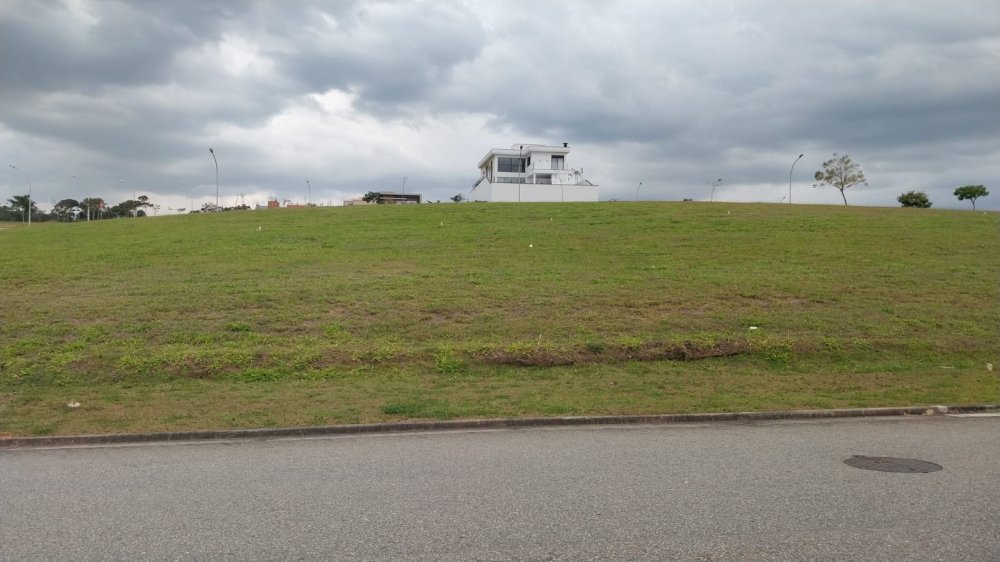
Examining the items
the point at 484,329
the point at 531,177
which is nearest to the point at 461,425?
the point at 484,329

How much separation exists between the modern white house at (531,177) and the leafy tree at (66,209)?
7031cm

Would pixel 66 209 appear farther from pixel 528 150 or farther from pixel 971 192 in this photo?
pixel 971 192

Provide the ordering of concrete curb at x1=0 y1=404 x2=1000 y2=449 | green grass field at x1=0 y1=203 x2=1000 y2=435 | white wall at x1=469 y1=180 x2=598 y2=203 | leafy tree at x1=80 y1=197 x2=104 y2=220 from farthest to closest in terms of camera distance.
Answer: leafy tree at x1=80 y1=197 x2=104 y2=220, white wall at x1=469 y1=180 x2=598 y2=203, green grass field at x1=0 y1=203 x2=1000 y2=435, concrete curb at x1=0 y1=404 x2=1000 y2=449

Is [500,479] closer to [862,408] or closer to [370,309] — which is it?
[862,408]

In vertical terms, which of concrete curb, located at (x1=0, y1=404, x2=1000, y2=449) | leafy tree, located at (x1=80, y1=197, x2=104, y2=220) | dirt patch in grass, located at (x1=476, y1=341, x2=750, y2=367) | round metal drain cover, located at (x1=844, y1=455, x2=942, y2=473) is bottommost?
concrete curb, located at (x1=0, y1=404, x2=1000, y2=449)

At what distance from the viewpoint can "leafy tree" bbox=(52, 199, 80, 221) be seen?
111188 mm

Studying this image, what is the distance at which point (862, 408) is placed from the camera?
11.0 m

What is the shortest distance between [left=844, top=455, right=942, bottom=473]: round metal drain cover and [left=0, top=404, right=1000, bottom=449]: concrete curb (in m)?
2.50

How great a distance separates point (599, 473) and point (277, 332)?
10609mm

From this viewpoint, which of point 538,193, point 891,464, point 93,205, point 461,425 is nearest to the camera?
point 891,464

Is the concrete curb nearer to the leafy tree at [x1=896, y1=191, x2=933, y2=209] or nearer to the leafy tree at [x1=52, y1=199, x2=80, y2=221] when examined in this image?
the leafy tree at [x1=896, y1=191, x2=933, y2=209]

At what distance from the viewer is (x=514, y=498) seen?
257 inches

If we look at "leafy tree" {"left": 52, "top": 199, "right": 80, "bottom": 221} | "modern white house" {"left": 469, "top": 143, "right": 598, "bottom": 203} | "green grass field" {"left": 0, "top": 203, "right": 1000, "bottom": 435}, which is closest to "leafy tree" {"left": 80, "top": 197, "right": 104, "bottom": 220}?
"leafy tree" {"left": 52, "top": 199, "right": 80, "bottom": 221}

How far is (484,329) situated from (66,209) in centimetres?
11919
